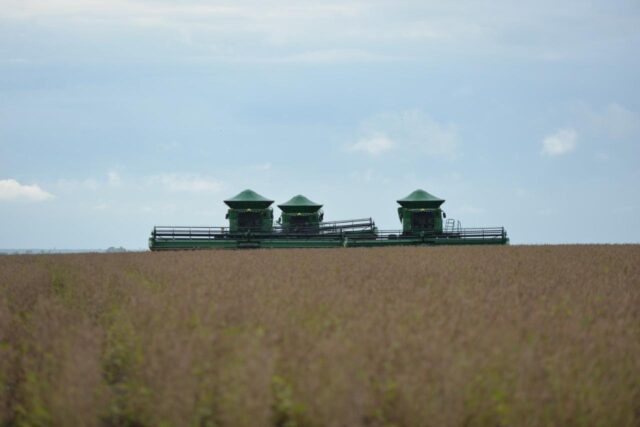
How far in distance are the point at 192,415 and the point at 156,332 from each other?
211cm

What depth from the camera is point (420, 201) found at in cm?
4134

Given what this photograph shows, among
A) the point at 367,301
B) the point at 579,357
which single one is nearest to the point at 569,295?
the point at 367,301

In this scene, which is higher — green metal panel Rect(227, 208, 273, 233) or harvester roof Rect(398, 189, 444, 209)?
harvester roof Rect(398, 189, 444, 209)

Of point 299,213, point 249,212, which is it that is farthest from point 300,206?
point 249,212

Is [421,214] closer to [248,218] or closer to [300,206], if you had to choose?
[300,206]

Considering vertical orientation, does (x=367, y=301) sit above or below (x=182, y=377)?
above

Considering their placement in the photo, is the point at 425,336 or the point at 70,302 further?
the point at 70,302

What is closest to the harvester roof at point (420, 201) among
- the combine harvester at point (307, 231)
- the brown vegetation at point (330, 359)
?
the combine harvester at point (307, 231)

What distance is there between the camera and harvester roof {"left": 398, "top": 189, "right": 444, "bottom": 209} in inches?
1625

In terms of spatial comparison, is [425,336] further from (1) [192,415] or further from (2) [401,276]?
(2) [401,276]

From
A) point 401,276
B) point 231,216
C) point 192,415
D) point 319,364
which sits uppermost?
point 231,216

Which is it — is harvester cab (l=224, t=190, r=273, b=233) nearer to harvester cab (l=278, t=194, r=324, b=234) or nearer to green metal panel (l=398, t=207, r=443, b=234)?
harvester cab (l=278, t=194, r=324, b=234)

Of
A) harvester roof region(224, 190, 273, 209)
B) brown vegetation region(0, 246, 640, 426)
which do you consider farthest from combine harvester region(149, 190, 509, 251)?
brown vegetation region(0, 246, 640, 426)

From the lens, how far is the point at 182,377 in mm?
6195
